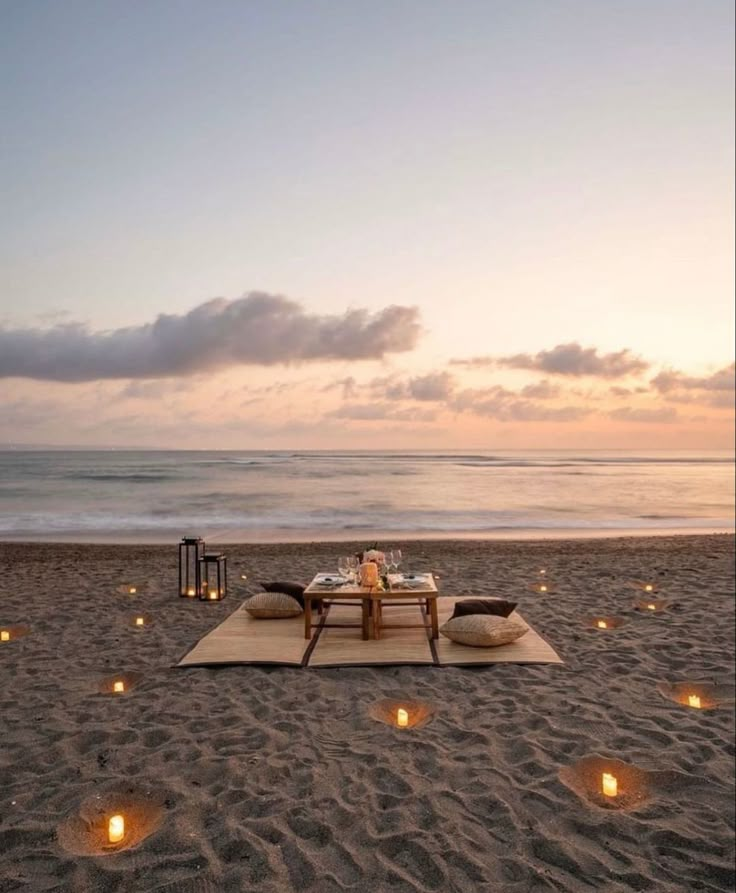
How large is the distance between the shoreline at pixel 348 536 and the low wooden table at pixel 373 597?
8.25 m

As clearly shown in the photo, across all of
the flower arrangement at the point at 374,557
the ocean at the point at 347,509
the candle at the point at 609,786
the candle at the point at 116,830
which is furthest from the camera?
the ocean at the point at 347,509

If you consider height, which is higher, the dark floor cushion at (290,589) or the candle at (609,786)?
the dark floor cushion at (290,589)

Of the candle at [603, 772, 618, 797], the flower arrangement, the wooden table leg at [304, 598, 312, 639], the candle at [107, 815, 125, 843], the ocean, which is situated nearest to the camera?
the candle at [107, 815, 125, 843]

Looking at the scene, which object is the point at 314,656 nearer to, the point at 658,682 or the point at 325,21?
the point at 658,682

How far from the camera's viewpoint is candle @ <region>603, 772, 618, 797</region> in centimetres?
316

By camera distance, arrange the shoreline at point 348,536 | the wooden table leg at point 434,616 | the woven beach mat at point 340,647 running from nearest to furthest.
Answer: the woven beach mat at point 340,647, the wooden table leg at point 434,616, the shoreline at point 348,536

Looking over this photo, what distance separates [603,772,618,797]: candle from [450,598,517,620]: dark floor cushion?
102 inches

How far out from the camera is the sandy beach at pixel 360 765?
102 inches

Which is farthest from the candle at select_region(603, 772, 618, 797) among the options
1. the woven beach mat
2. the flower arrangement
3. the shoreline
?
the shoreline

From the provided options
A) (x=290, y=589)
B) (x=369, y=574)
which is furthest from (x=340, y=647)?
(x=290, y=589)

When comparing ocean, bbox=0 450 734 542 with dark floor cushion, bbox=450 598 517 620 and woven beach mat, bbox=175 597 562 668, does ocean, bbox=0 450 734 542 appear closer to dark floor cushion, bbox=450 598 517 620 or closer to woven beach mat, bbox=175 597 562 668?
woven beach mat, bbox=175 597 562 668

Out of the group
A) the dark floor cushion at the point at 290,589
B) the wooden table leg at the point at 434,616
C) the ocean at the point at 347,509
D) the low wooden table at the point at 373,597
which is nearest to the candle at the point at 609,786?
the low wooden table at the point at 373,597

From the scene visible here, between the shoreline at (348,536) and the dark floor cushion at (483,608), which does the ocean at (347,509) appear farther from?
the dark floor cushion at (483,608)

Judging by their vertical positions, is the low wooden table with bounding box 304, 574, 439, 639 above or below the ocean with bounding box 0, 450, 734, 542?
above
